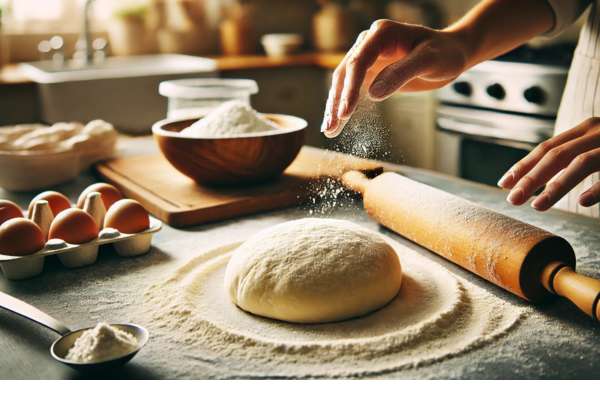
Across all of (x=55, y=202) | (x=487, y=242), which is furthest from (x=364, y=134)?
(x=55, y=202)

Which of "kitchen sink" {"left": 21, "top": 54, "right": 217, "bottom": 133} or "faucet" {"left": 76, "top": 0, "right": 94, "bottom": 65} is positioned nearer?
"kitchen sink" {"left": 21, "top": 54, "right": 217, "bottom": 133}

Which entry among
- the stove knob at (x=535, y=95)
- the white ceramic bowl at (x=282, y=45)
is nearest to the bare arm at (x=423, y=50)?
the stove knob at (x=535, y=95)

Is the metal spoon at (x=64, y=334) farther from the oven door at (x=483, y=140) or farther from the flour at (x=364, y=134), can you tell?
the oven door at (x=483, y=140)

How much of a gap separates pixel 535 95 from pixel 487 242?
149 centimetres

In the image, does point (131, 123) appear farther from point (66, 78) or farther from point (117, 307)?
point (117, 307)

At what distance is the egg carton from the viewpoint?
778mm

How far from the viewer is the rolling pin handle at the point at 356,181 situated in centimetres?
106

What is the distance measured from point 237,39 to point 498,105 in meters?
1.56

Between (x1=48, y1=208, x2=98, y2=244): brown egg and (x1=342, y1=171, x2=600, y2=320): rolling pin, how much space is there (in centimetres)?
45

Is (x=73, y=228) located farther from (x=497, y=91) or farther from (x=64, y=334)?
(x=497, y=91)

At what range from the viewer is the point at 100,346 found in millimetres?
583

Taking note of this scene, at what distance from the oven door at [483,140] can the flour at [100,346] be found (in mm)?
1813

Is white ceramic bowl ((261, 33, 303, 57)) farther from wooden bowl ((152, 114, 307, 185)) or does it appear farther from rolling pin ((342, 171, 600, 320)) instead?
rolling pin ((342, 171, 600, 320))

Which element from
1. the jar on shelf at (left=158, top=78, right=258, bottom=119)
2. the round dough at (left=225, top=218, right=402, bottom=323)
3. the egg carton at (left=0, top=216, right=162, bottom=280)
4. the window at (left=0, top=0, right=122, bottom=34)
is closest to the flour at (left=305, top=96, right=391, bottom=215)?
the round dough at (left=225, top=218, right=402, bottom=323)
